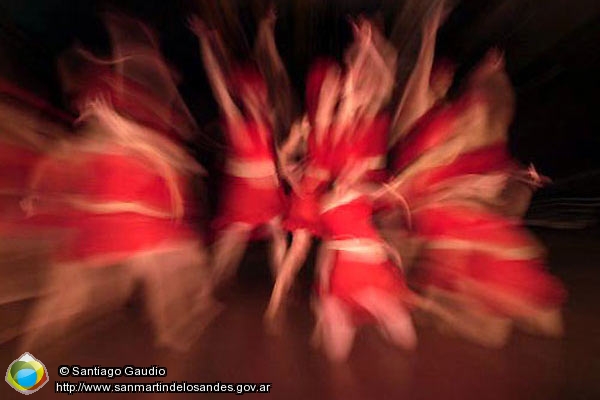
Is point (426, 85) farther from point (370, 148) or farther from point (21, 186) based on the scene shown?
point (21, 186)

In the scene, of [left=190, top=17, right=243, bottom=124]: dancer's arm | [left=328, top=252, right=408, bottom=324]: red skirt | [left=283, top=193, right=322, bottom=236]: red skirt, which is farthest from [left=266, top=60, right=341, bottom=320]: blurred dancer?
[left=190, top=17, right=243, bottom=124]: dancer's arm

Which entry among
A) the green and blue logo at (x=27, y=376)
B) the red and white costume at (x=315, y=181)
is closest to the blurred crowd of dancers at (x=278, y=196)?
the red and white costume at (x=315, y=181)

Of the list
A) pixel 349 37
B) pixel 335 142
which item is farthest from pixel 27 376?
pixel 349 37

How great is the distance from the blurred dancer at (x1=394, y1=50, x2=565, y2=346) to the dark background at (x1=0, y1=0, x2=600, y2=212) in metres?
0.32

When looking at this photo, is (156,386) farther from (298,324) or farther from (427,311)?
(427,311)

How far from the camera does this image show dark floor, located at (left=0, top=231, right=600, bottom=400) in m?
1.75

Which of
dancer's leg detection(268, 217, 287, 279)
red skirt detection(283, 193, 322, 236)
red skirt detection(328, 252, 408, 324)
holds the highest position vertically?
red skirt detection(283, 193, 322, 236)

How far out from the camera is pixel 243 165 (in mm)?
2475

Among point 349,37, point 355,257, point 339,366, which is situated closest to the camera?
point 339,366

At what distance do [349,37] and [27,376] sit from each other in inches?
63.7

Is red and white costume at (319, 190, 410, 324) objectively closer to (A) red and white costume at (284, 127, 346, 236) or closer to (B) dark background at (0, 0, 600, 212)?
(A) red and white costume at (284, 127, 346, 236)

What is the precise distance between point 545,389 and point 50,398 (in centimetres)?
129

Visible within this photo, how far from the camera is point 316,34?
8.52 feet

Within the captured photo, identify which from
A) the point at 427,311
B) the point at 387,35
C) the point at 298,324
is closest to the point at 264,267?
the point at 298,324
